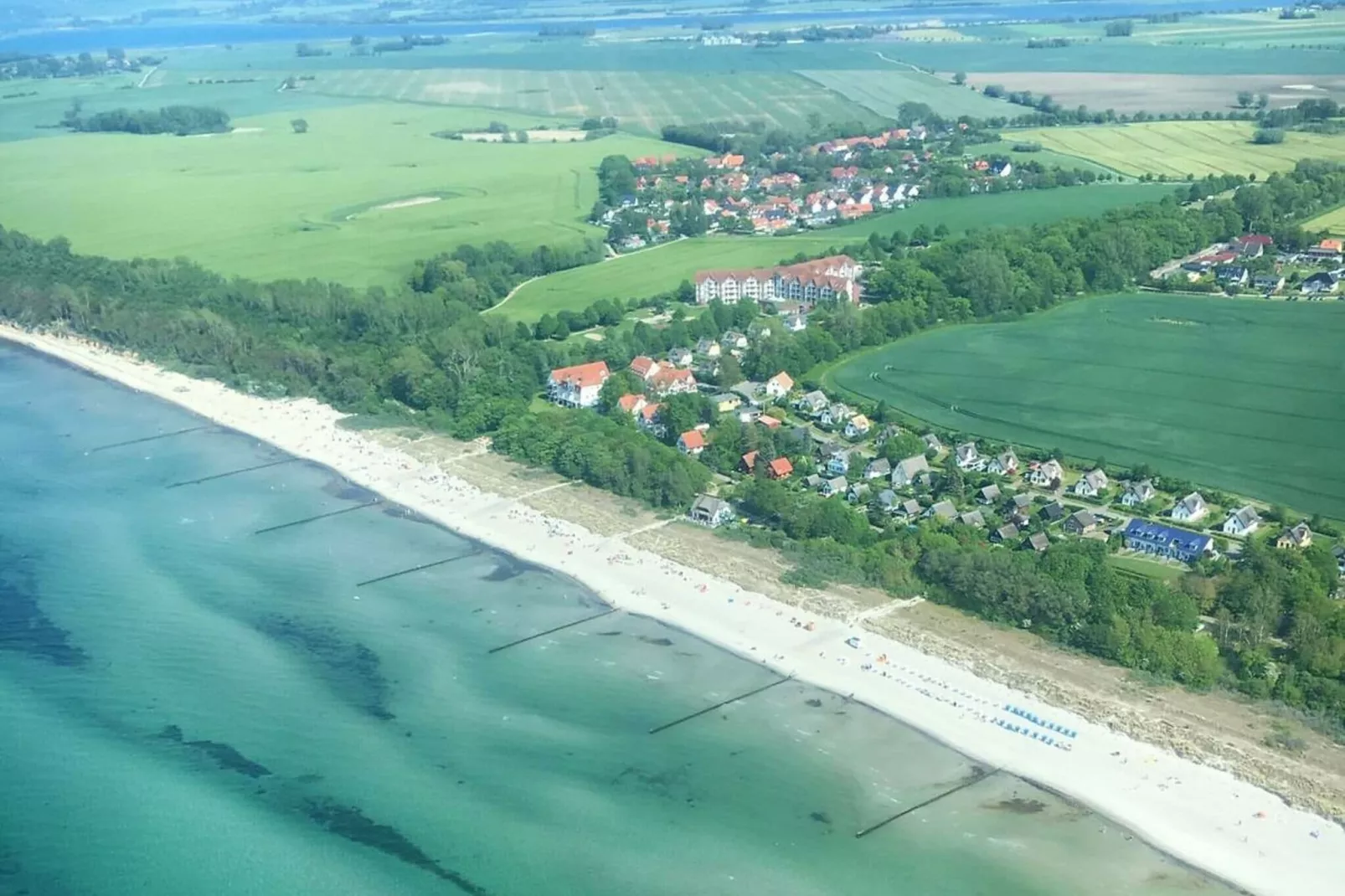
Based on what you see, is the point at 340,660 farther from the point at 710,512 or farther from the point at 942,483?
the point at 942,483

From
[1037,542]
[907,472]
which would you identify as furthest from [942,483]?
[1037,542]

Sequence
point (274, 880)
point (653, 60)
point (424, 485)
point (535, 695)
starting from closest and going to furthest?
point (274, 880) < point (535, 695) < point (424, 485) < point (653, 60)

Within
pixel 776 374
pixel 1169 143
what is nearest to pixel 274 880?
pixel 776 374

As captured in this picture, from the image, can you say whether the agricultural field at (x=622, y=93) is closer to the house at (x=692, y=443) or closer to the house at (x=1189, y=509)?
the house at (x=692, y=443)

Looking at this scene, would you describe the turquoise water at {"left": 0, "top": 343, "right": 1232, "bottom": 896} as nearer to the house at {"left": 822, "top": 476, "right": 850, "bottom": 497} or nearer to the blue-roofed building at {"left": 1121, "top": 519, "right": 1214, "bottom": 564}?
the house at {"left": 822, "top": 476, "right": 850, "bottom": 497}

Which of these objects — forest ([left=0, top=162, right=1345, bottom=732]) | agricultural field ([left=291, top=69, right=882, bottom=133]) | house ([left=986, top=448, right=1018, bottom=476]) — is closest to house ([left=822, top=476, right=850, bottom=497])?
forest ([left=0, top=162, right=1345, bottom=732])

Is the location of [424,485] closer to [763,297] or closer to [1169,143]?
[763,297]
